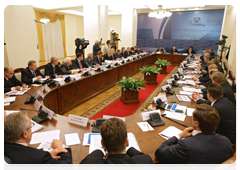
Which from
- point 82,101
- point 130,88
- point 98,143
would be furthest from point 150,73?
point 98,143

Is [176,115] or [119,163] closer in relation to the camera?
[119,163]

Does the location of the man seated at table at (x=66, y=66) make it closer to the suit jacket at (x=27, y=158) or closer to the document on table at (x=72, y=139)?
the document on table at (x=72, y=139)

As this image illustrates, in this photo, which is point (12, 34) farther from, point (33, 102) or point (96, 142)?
point (96, 142)

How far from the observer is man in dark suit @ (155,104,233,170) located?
115cm

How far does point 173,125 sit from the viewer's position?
181 centimetres

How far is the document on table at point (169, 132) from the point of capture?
5.32 feet

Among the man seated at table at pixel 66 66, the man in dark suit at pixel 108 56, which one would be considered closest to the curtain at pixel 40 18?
the man in dark suit at pixel 108 56

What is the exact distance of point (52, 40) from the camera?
10.9m

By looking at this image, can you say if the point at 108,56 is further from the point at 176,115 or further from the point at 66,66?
the point at 176,115

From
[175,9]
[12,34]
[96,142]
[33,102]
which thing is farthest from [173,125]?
[175,9]

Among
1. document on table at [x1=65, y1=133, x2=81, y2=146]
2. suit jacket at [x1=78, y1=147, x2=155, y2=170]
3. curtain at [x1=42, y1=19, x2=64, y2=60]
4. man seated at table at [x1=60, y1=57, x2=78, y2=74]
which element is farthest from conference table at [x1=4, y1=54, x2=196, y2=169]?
curtain at [x1=42, y1=19, x2=64, y2=60]

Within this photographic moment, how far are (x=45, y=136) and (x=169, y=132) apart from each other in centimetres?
125

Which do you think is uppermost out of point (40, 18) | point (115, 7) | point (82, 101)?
point (115, 7)

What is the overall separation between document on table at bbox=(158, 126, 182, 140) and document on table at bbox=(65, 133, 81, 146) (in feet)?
2.75
